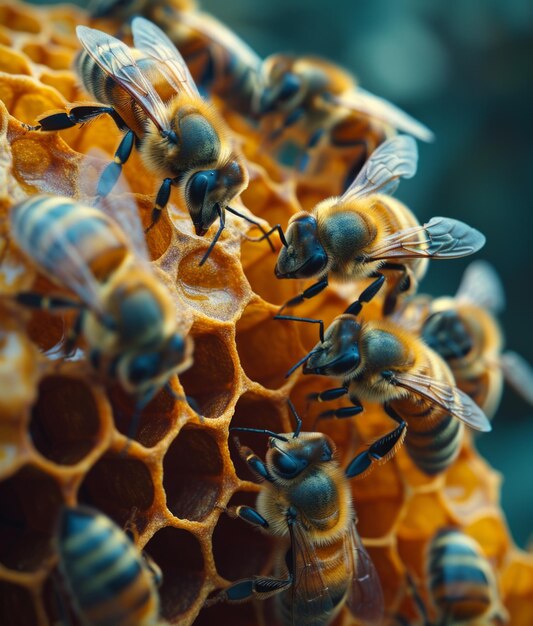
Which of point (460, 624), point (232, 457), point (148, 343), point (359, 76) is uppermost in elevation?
point (148, 343)

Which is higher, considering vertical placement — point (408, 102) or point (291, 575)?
point (408, 102)

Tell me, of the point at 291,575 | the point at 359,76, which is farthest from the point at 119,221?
the point at 359,76

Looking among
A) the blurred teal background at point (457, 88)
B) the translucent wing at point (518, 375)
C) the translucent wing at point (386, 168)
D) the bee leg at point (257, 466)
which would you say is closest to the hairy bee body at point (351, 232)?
the translucent wing at point (386, 168)

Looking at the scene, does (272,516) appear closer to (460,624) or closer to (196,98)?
(460,624)

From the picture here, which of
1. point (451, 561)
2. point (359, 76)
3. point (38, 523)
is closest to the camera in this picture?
point (38, 523)

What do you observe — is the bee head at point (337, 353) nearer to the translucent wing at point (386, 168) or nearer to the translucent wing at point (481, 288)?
the translucent wing at point (386, 168)

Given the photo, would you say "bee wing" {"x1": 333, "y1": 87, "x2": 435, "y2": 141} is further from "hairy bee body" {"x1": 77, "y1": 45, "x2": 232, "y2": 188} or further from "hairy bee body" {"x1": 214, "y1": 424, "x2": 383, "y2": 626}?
"hairy bee body" {"x1": 214, "y1": 424, "x2": 383, "y2": 626}
